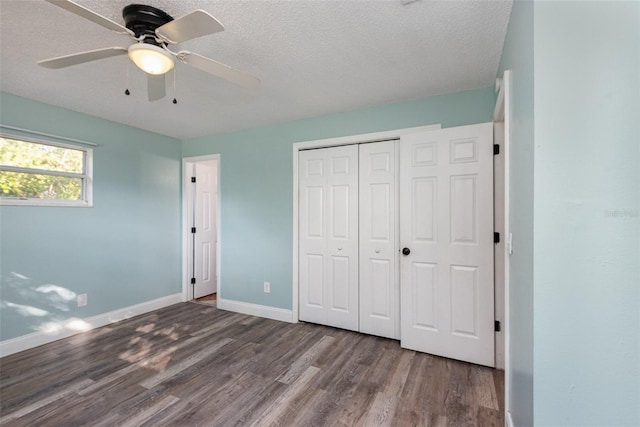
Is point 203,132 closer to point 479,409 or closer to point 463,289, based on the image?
point 463,289

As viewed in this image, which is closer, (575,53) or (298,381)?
(575,53)

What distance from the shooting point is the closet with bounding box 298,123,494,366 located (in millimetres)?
2285

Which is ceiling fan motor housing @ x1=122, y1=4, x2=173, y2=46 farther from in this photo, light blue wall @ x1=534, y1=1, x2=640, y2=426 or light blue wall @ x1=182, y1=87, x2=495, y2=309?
light blue wall @ x1=182, y1=87, x2=495, y2=309

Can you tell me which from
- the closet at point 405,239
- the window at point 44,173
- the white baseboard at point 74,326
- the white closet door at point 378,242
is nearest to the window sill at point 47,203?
the window at point 44,173

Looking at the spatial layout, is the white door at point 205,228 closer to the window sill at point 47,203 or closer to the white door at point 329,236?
the window sill at point 47,203

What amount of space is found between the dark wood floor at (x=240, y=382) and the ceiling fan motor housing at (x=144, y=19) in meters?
2.21

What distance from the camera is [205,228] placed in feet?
14.3

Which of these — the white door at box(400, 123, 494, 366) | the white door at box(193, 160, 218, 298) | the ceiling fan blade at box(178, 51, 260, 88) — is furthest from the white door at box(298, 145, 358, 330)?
the white door at box(193, 160, 218, 298)

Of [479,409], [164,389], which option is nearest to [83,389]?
[164,389]

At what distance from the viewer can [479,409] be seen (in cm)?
177

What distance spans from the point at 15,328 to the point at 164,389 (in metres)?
1.78

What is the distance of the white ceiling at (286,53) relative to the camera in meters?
1.50

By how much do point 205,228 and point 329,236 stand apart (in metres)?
2.28

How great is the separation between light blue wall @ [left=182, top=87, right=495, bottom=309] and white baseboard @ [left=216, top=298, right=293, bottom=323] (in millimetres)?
60
